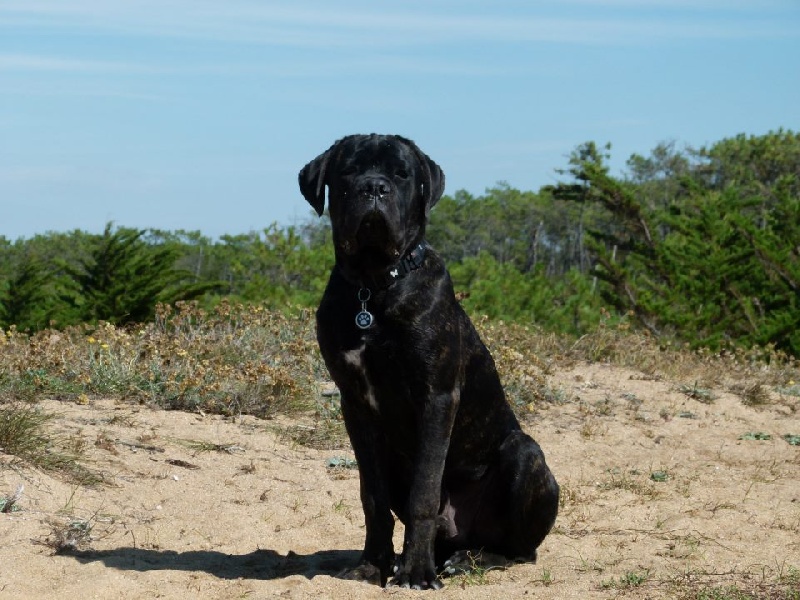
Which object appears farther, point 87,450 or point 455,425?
point 87,450

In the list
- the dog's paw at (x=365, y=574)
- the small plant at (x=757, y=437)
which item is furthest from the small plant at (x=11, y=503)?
the small plant at (x=757, y=437)

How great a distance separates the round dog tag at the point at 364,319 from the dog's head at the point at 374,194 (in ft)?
0.61

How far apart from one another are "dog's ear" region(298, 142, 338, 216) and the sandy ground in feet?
5.30

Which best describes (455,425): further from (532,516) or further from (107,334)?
(107,334)

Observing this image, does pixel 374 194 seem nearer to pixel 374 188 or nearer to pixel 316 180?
pixel 374 188

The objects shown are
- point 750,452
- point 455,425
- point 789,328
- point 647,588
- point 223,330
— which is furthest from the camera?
point 789,328

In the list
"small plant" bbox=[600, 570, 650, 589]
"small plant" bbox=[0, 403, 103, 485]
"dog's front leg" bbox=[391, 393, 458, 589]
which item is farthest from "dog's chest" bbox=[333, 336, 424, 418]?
"small plant" bbox=[0, 403, 103, 485]

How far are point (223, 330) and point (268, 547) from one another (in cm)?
446

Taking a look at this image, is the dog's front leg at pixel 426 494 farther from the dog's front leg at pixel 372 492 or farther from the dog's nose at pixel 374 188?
the dog's nose at pixel 374 188

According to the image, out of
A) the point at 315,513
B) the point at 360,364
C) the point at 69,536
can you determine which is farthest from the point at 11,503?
the point at 360,364

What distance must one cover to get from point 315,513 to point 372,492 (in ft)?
5.05

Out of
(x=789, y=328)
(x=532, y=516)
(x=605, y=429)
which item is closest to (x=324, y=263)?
(x=789, y=328)

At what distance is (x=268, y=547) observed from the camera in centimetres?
538

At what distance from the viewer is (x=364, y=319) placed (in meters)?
4.28
